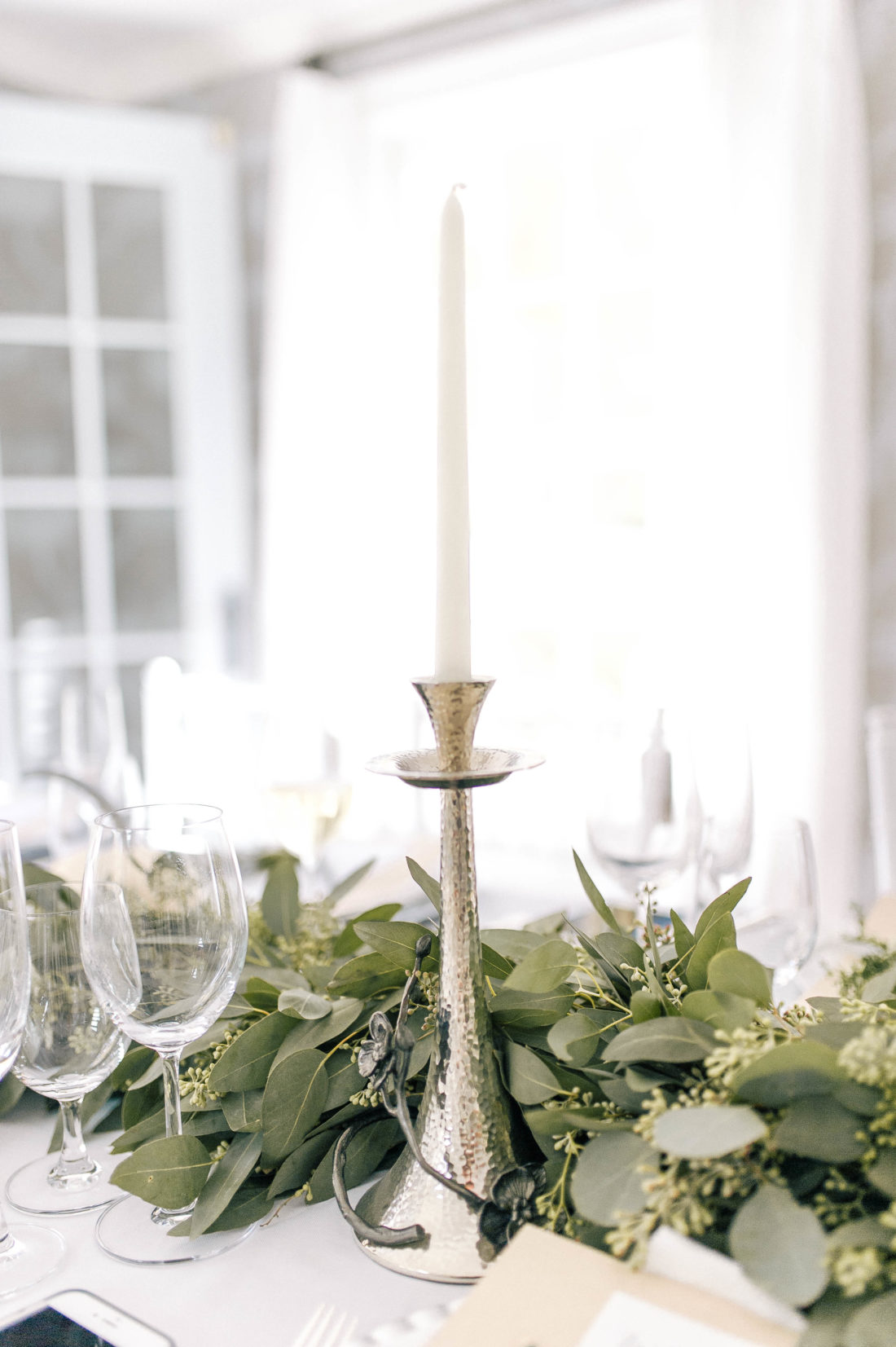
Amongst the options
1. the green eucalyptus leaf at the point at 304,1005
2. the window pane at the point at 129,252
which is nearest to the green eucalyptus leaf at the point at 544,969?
the green eucalyptus leaf at the point at 304,1005

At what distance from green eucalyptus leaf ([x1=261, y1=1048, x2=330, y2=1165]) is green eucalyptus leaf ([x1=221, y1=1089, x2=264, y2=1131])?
0.02 metres

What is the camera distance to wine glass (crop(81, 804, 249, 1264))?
1.91 ft

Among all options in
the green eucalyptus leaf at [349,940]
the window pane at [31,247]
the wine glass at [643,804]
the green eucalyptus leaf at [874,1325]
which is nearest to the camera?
the green eucalyptus leaf at [874,1325]

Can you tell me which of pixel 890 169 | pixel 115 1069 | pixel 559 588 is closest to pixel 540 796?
pixel 559 588

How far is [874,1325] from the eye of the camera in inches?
15.8

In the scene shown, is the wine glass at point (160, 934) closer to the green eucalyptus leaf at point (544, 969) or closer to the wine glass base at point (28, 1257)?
the wine glass base at point (28, 1257)

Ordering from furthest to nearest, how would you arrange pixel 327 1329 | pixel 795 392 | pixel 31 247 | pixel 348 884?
pixel 31 247, pixel 795 392, pixel 348 884, pixel 327 1329

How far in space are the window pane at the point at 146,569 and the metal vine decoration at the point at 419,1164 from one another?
267cm

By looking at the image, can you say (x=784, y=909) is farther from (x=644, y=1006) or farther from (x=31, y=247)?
(x=31, y=247)

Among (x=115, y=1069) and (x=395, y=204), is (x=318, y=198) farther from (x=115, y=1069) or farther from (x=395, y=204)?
(x=115, y=1069)

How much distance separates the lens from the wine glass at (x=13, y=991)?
22.2 inches

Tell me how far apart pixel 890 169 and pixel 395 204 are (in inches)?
49.4

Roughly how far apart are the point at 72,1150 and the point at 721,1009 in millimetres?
391

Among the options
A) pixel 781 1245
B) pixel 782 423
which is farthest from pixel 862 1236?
pixel 782 423
